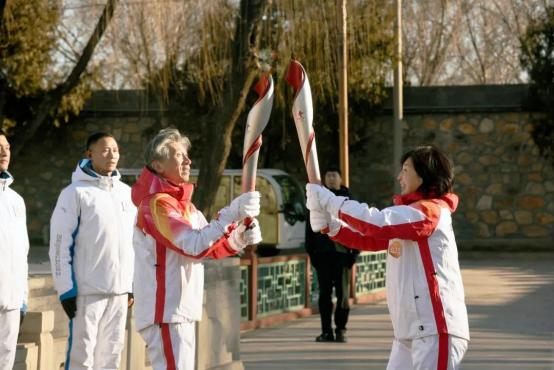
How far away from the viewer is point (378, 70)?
85.0 ft

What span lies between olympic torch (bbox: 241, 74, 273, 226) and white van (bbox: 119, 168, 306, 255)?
1654cm

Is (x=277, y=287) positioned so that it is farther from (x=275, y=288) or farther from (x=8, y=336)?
(x=8, y=336)

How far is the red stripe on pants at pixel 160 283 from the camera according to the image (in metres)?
6.30

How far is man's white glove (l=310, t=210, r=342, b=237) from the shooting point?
5938 mm

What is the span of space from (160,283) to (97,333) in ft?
4.70

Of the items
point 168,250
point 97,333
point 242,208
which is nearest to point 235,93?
point 97,333

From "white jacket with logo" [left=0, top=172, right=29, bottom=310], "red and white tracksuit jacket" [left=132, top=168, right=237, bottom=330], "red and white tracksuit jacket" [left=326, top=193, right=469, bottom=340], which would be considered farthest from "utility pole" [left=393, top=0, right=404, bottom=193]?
"red and white tracksuit jacket" [left=326, top=193, right=469, bottom=340]

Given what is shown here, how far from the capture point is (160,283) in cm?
632

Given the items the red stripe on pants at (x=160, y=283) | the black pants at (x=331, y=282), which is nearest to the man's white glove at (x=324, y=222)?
the red stripe on pants at (x=160, y=283)

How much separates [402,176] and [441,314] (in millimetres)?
687

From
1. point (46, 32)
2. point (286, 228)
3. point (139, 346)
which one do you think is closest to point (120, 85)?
point (46, 32)

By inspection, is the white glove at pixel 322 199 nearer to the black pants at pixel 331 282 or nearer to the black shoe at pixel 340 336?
the black pants at pixel 331 282

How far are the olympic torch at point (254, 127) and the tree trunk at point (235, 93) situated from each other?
8.32 m

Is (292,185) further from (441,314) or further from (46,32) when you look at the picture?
(441,314)
